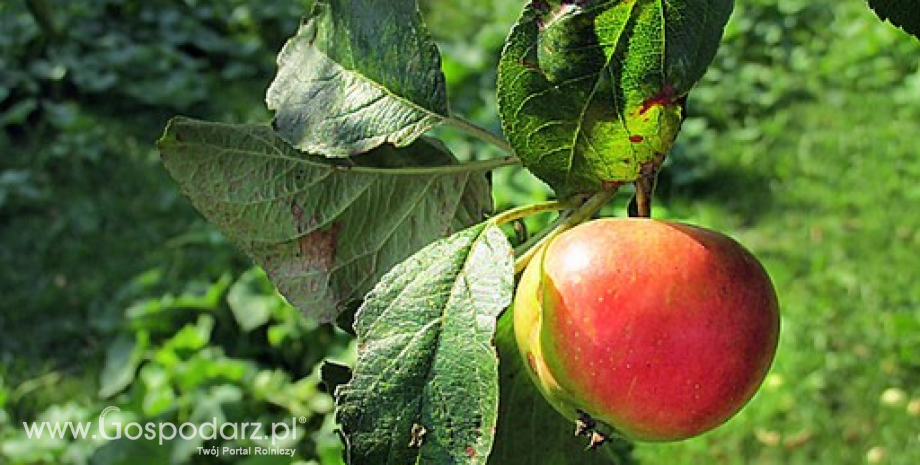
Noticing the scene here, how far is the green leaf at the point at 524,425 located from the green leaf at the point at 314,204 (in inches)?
3.4

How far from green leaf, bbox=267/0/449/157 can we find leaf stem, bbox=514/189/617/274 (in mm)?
94

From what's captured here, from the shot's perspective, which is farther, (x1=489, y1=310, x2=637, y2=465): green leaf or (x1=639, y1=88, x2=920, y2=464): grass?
(x1=639, y1=88, x2=920, y2=464): grass

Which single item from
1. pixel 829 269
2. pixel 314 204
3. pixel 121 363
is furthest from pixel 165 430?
pixel 314 204

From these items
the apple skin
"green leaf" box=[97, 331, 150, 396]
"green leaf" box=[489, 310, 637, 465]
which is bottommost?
"green leaf" box=[97, 331, 150, 396]

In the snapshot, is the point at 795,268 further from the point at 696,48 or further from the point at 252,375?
the point at 696,48

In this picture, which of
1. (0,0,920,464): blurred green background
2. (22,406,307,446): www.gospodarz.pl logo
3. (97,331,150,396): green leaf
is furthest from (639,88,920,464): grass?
(97,331,150,396): green leaf

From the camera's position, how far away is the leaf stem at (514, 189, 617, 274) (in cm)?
61

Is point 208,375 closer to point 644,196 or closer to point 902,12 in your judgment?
point 644,196

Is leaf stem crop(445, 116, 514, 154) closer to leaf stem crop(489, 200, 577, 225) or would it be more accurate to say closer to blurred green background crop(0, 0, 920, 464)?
leaf stem crop(489, 200, 577, 225)

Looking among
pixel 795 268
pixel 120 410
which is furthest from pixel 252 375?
pixel 795 268

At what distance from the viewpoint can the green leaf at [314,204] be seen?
67 cm

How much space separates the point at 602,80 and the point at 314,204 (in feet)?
0.72

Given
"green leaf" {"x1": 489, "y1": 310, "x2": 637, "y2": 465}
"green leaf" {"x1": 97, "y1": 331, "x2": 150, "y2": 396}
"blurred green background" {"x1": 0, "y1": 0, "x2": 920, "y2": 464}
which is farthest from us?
"green leaf" {"x1": 97, "y1": 331, "x2": 150, "y2": 396}

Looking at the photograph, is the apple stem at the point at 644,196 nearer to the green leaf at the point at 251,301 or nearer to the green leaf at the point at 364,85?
the green leaf at the point at 364,85
